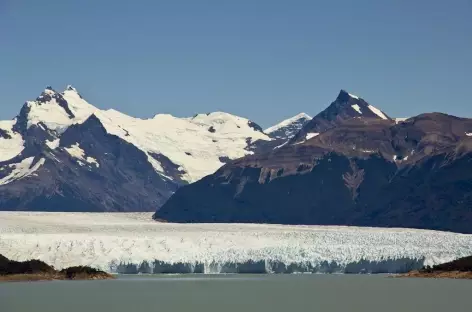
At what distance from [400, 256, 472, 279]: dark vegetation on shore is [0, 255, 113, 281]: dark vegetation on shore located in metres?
26.4

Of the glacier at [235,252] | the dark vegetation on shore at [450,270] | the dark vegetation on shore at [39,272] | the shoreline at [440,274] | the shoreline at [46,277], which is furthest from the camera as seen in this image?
the glacier at [235,252]

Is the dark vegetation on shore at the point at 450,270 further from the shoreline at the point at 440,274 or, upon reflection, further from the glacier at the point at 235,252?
the glacier at the point at 235,252

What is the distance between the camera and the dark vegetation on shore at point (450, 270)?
300 feet

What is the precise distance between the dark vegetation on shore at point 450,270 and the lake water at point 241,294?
4296mm

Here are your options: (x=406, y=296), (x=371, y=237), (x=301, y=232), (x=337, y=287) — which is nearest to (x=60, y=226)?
(x=301, y=232)

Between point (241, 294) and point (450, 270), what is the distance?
30.2 metres

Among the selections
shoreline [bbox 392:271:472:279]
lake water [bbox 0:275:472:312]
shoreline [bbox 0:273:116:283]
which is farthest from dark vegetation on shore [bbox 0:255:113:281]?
shoreline [bbox 392:271:472:279]

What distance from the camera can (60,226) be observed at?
118 metres

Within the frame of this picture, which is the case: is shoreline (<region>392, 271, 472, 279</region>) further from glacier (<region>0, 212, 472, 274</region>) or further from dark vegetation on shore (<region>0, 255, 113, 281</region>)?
dark vegetation on shore (<region>0, 255, 113, 281</region>)

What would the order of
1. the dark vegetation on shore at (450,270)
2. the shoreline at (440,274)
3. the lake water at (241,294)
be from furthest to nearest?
the dark vegetation on shore at (450,270), the shoreline at (440,274), the lake water at (241,294)

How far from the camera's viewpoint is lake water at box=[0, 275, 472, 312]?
57.2m

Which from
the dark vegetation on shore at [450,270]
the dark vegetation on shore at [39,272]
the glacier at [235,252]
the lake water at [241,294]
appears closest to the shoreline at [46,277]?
the dark vegetation on shore at [39,272]

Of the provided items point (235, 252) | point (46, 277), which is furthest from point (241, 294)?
point (235, 252)

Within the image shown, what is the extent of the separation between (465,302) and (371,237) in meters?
47.5
